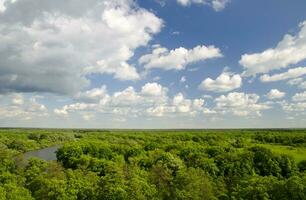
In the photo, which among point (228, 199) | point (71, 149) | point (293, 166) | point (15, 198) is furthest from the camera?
point (71, 149)

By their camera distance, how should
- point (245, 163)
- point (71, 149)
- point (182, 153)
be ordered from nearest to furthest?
point (245, 163) → point (182, 153) → point (71, 149)

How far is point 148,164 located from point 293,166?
99.6ft

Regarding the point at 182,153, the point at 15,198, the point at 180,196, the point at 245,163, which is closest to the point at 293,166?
the point at 245,163

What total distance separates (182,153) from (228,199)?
50.0 m

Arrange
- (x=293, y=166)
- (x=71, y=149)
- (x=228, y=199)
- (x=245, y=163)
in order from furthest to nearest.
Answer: (x=71, y=149) < (x=293, y=166) < (x=245, y=163) < (x=228, y=199)

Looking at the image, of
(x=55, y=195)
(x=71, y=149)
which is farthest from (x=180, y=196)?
(x=71, y=149)

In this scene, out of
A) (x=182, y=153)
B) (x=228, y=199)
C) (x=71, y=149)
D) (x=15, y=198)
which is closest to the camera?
(x=15, y=198)

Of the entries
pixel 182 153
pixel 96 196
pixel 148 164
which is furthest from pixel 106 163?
pixel 96 196

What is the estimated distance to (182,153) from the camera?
9819cm

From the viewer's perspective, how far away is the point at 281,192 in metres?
44.2

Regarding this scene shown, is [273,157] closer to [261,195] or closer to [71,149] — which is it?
[261,195]

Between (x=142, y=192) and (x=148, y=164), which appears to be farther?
(x=148, y=164)

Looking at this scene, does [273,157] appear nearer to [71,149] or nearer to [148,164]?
[148,164]

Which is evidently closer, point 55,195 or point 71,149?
point 55,195
